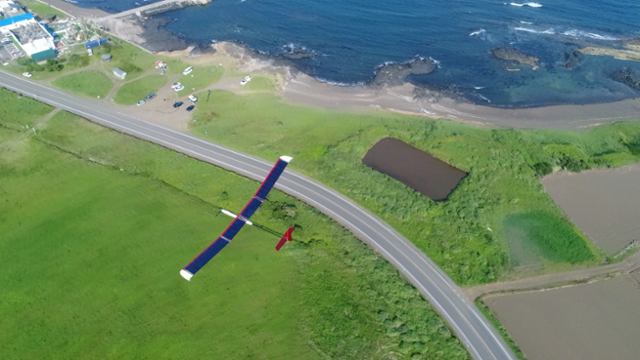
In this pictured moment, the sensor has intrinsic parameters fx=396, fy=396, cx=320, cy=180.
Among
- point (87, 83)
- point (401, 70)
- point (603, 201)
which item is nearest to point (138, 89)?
point (87, 83)

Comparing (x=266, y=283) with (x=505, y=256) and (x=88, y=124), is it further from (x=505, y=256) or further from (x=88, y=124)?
(x=88, y=124)

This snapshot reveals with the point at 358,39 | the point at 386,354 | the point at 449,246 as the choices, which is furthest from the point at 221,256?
the point at 358,39

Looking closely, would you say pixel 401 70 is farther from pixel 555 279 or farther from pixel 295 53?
pixel 555 279

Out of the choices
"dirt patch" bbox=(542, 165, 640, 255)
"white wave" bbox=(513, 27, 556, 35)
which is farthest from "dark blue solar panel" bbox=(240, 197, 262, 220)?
"white wave" bbox=(513, 27, 556, 35)

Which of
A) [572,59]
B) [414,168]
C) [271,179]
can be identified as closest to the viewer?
[271,179]

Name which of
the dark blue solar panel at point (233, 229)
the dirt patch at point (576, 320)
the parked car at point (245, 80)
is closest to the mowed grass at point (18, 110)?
the parked car at point (245, 80)

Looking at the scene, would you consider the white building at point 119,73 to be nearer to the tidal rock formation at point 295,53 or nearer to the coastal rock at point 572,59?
the tidal rock formation at point 295,53
